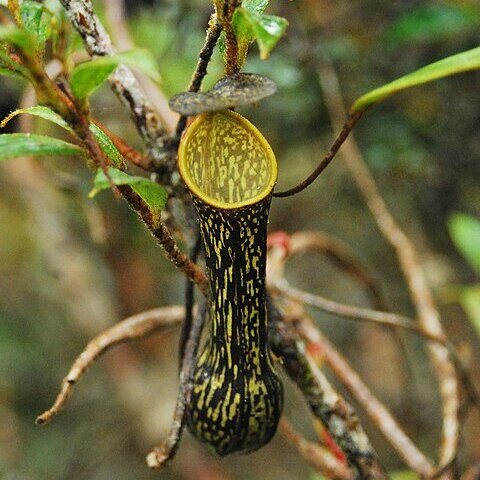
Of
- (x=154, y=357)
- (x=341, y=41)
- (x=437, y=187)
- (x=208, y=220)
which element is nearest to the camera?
(x=208, y=220)

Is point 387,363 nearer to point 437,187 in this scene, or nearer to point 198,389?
point 437,187

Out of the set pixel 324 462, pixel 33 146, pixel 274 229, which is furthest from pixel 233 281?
pixel 274 229

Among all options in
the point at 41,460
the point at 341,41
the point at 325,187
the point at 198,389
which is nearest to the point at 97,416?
the point at 41,460

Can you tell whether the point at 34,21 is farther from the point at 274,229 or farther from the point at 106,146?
the point at 274,229

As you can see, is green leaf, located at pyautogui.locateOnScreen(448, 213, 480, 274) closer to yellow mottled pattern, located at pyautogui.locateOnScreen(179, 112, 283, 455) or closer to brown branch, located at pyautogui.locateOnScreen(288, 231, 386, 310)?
brown branch, located at pyautogui.locateOnScreen(288, 231, 386, 310)

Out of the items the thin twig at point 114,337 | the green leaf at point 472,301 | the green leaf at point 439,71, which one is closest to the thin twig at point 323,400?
the thin twig at point 114,337

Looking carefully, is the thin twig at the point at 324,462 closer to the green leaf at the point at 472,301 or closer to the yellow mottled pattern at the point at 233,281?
the yellow mottled pattern at the point at 233,281
